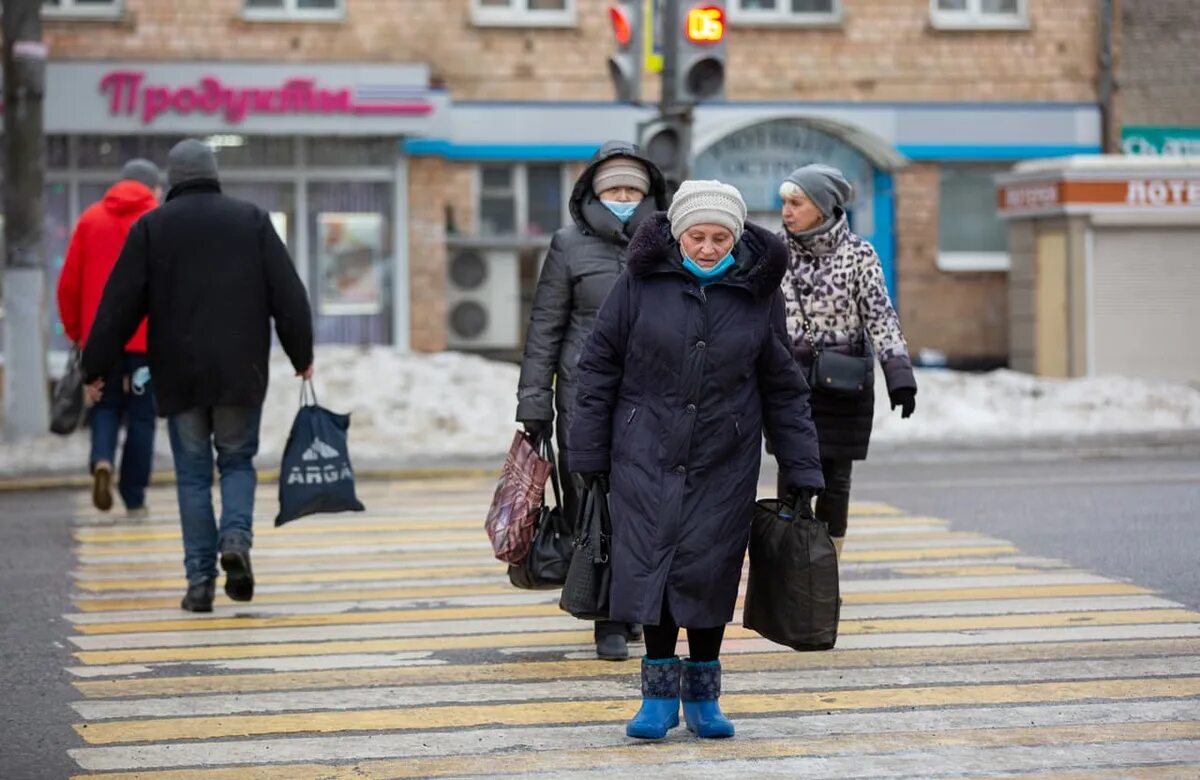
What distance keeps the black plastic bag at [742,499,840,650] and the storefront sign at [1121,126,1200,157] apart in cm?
2221

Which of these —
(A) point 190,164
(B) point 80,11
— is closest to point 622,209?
(A) point 190,164

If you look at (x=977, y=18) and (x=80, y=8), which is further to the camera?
(x=977, y=18)

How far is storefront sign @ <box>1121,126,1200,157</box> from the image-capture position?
28.0 meters

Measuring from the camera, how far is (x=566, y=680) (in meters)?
7.71

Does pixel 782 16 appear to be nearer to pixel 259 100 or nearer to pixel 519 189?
pixel 519 189

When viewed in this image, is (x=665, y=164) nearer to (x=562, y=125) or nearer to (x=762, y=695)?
(x=762, y=695)

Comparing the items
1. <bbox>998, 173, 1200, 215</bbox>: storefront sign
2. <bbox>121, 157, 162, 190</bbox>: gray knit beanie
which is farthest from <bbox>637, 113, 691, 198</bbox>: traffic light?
<bbox>998, 173, 1200, 215</bbox>: storefront sign

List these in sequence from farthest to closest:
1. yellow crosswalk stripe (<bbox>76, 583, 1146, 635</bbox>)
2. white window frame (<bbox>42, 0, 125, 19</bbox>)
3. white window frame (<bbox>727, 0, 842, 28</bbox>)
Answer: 1. white window frame (<bbox>727, 0, 842, 28</bbox>)
2. white window frame (<bbox>42, 0, 125, 19</bbox>)
3. yellow crosswalk stripe (<bbox>76, 583, 1146, 635</bbox>)

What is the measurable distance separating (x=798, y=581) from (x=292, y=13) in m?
19.9

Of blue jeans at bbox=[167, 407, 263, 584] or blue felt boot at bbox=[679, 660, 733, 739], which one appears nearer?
blue felt boot at bbox=[679, 660, 733, 739]

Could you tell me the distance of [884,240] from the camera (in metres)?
26.6

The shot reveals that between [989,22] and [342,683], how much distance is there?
817 inches

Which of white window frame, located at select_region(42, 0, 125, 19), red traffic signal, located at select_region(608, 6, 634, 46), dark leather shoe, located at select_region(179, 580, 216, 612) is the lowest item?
dark leather shoe, located at select_region(179, 580, 216, 612)

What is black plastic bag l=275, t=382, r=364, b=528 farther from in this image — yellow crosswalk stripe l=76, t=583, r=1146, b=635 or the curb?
the curb
